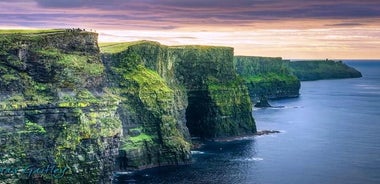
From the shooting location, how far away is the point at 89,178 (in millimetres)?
126375

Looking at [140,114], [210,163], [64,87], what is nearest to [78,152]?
[64,87]

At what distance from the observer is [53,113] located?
12431cm

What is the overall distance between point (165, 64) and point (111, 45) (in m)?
19.3
